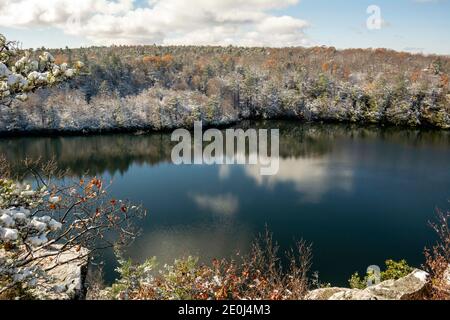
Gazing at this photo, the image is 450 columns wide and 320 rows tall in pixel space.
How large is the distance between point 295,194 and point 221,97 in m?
48.5

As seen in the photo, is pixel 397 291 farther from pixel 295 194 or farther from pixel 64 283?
pixel 295 194

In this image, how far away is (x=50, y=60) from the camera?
18.6ft

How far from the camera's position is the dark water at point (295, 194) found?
22797 millimetres

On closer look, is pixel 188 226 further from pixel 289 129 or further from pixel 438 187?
pixel 289 129

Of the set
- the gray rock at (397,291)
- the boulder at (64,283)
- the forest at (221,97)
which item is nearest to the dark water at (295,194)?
the forest at (221,97)

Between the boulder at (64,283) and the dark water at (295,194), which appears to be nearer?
the boulder at (64,283)

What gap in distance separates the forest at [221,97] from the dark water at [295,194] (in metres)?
7.12

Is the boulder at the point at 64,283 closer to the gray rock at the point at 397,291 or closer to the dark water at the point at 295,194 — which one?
the gray rock at the point at 397,291

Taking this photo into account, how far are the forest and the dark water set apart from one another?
23.3 feet

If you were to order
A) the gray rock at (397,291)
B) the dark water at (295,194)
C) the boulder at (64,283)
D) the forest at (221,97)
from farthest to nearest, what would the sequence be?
the forest at (221,97), the dark water at (295,194), the gray rock at (397,291), the boulder at (64,283)

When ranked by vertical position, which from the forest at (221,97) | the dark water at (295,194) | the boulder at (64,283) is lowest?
the dark water at (295,194)

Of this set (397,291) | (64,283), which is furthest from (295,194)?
(64,283)

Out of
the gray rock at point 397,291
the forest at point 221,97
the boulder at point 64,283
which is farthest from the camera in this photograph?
the forest at point 221,97

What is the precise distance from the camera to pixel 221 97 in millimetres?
77562
